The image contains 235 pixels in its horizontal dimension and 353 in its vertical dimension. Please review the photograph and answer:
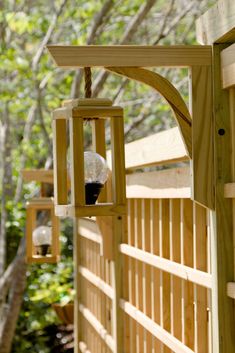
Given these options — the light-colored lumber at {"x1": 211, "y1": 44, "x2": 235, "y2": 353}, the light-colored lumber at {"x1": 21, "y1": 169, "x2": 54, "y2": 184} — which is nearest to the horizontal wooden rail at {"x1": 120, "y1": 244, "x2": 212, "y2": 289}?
the light-colored lumber at {"x1": 211, "y1": 44, "x2": 235, "y2": 353}

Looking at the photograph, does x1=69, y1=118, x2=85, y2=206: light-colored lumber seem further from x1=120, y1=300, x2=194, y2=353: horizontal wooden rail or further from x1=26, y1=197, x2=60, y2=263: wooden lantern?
x1=26, y1=197, x2=60, y2=263: wooden lantern

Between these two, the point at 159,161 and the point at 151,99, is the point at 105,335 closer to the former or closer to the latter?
the point at 159,161

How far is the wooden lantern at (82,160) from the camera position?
2889 mm

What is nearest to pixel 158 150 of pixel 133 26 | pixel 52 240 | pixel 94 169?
pixel 94 169

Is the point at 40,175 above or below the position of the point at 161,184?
above

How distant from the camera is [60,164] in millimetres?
3164

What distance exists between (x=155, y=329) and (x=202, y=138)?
148cm

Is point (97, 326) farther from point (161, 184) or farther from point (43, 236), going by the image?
point (161, 184)

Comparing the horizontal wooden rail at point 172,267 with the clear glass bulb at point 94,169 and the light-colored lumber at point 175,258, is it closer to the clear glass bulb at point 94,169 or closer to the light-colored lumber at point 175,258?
the light-colored lumber at point 175,258

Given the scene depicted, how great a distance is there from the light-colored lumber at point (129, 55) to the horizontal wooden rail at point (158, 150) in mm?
623

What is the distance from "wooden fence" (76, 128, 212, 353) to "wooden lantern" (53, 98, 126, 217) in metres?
0.46

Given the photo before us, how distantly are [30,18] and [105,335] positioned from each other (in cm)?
321

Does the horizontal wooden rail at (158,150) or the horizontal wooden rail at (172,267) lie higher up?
the horizontal wooden rail at (158,150)

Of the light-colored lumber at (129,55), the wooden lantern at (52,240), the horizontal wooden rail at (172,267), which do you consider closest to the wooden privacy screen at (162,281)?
the horizontal wooden rail at (172,267)
